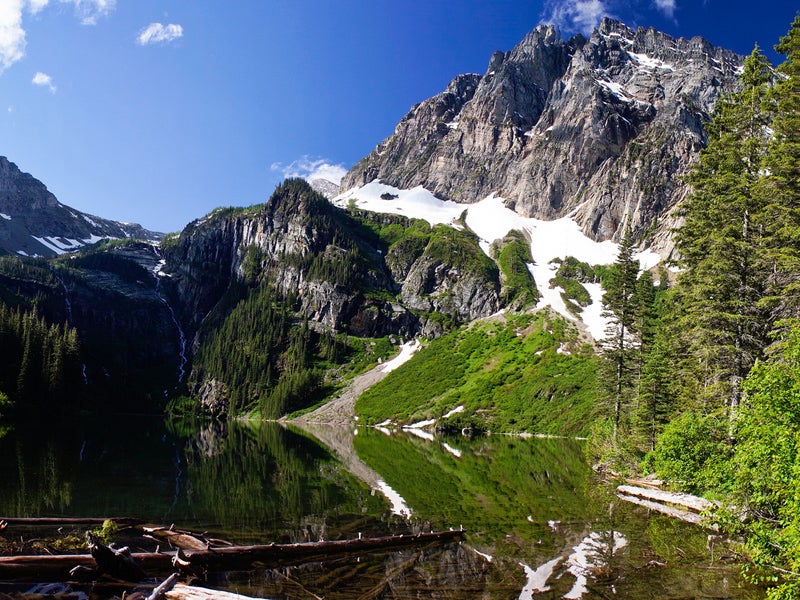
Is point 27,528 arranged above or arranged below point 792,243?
below

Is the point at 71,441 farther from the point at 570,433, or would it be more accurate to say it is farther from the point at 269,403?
the point at 269,403

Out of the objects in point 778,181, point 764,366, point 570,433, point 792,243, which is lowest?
point 570,433

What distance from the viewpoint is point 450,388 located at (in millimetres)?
126500

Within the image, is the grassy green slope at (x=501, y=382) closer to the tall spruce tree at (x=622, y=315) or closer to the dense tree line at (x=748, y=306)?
the tall spruce tree at (x=622, y=315)

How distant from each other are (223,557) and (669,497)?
25.5 m

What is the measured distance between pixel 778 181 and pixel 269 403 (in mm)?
136327

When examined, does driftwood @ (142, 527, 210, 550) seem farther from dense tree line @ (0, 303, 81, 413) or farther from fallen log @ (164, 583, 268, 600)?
dense tree line @ (0, 303, 81, 413)

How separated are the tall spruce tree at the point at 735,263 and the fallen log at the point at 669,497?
5248 millimetres

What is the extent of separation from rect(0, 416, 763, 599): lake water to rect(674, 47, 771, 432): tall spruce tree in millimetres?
8736

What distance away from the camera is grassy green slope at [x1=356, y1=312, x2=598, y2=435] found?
100 m

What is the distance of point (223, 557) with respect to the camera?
1488 cm

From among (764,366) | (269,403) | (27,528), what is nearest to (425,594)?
(764,366)

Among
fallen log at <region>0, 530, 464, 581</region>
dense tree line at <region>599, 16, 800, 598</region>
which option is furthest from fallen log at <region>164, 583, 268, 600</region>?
dense tree line at <region>599, 16, 800, 598</region>

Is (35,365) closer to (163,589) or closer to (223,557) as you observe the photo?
(223,557)
